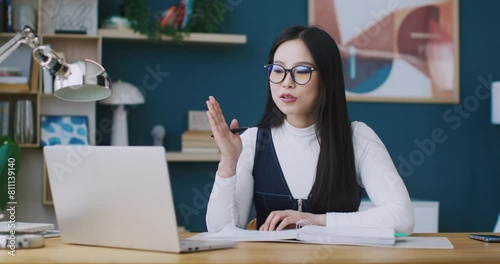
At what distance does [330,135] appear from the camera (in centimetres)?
236

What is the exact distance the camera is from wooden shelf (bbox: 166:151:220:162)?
447cm

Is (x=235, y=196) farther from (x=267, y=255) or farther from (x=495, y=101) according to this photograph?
(x=495, y=101)

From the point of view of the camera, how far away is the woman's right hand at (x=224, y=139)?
1.96 meters

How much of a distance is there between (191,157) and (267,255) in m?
2.99

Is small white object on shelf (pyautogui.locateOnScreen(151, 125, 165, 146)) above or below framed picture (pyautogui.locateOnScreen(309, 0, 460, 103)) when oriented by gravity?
below

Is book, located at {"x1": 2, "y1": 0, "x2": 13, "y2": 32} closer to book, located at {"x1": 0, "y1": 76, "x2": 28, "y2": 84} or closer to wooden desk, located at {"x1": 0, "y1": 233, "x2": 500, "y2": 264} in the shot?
book, located at {"x1": 0, "y1": 76, "x2": 28, "y2": 84}

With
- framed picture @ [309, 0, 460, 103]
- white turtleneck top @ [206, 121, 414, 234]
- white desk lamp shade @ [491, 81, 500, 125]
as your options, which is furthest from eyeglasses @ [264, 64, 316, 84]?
white desk lamp shade @ [491, 81, 500, 125]

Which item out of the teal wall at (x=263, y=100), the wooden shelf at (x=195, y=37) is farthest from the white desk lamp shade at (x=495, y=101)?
the wooden shelf at (x=195, y=37)

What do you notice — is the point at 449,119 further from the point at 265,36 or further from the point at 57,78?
the point at 57,78

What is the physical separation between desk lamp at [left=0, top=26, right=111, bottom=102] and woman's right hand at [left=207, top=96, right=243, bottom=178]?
0.35 m

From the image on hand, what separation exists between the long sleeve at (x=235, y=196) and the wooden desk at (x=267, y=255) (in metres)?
0.42

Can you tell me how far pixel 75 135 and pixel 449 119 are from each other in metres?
2.51

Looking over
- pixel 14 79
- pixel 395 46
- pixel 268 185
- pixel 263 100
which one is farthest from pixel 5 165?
pixel 395 46

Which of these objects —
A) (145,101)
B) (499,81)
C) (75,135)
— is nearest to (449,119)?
Result: (499,81)
